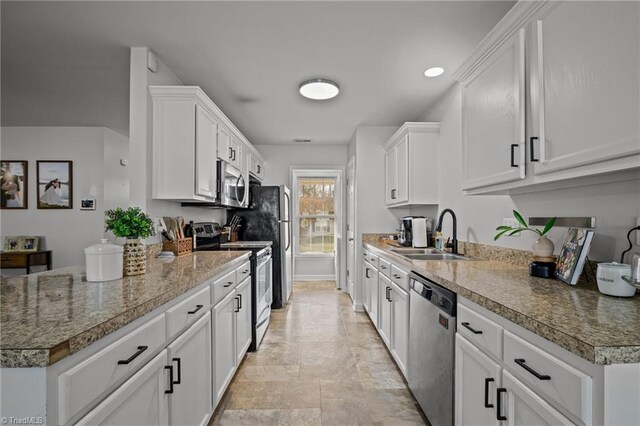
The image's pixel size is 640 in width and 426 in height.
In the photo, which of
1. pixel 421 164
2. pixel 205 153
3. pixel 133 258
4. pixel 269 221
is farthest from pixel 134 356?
pixel 269 221

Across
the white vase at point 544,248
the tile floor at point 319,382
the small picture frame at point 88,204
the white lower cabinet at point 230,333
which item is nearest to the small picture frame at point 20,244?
the small picture frame at point 88,204

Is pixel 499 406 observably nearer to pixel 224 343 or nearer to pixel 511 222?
pixel 511 222

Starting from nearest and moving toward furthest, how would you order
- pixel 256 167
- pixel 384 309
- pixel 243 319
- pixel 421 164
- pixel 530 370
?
pixel 530 370, pixel 243 319, pixel 384 309, pixel 421 164, pixel 256 167

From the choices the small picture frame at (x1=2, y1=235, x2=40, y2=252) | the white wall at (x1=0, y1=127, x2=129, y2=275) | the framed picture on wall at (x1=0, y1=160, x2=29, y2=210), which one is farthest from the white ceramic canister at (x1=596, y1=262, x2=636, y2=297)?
the framed picture on wall at (x1=0, y1=160, x2=29, y2=210)

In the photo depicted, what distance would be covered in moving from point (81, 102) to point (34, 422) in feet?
13.5

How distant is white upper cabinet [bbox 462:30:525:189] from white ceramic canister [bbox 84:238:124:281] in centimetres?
193

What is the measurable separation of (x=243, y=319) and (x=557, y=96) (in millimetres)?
2472

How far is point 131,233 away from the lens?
167cm

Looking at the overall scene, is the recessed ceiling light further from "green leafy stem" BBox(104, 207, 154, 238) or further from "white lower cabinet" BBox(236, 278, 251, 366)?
"green leafy stem" BBox(104, 207, 154, 238)

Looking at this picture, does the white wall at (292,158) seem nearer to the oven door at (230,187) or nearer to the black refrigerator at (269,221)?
the black refrigerator at (269,221)

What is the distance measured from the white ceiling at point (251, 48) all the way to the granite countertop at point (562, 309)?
162cm

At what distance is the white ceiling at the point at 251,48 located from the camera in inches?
78.0

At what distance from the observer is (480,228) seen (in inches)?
101

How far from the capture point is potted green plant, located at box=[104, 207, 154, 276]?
163cm
